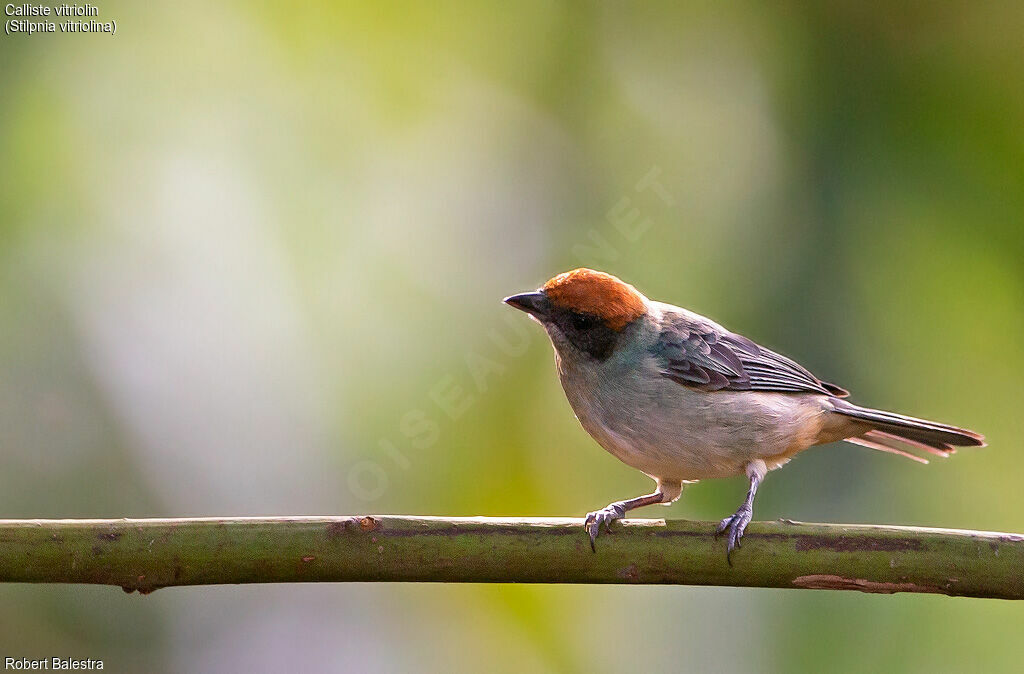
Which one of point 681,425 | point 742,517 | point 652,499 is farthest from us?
point 652,499

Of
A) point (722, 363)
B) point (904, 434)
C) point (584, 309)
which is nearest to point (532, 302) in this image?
point (584, 309)

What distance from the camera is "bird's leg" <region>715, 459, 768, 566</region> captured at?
2467mm

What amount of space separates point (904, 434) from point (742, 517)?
1.27 meters

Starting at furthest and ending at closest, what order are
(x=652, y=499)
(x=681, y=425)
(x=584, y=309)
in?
(x=652, y=499) → (x=584, y=309) → (x=681, y=425)

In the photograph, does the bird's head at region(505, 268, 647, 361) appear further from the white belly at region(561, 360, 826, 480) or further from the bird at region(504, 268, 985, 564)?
the white belly at region(561, 360, 826, 480)

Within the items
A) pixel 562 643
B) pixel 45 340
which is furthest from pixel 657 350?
pixel 45 340

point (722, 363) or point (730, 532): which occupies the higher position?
point (722, 363)

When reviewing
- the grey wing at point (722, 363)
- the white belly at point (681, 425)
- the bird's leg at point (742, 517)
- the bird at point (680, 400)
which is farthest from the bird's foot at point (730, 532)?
the grey wing at point (722, 363)

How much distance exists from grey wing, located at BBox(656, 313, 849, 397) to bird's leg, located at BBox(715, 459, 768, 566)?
365mm

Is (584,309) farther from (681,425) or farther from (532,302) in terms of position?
(681,425)

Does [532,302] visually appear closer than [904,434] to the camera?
Yes

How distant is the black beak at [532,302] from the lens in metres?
3.48

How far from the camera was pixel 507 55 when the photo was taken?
431 cm

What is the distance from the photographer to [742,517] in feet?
9.10
